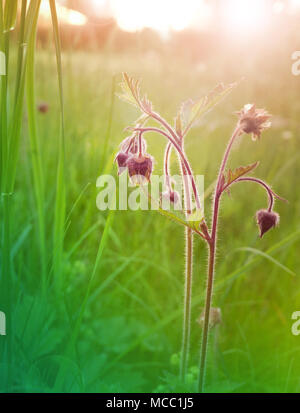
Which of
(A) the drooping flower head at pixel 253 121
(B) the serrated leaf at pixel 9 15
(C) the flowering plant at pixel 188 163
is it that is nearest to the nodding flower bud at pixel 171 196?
(C) the flowering plant at pixel 188 163

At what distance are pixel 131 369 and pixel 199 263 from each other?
512 millimetres

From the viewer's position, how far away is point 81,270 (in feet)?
4.72

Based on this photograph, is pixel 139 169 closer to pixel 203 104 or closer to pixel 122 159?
pixel 122 159

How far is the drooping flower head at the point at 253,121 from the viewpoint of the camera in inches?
33.9

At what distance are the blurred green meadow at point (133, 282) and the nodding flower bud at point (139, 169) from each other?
107 mm

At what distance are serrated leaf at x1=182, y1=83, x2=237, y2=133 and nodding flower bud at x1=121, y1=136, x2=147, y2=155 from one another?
0.11m

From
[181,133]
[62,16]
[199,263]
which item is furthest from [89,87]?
[181,133]

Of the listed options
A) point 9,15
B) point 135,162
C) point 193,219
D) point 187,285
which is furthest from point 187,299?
point 9,15

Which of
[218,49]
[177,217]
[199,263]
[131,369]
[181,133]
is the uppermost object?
[218,49]

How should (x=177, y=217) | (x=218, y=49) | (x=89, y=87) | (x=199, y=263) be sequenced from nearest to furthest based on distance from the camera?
(x=177, y=217)
(x=199, y=263)
(x=89, y=87)
(x=218, y=49)

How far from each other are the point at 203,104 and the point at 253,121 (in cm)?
10

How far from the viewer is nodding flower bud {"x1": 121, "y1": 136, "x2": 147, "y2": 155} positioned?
0.92 meters

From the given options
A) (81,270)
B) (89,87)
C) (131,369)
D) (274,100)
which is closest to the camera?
(131,369)
